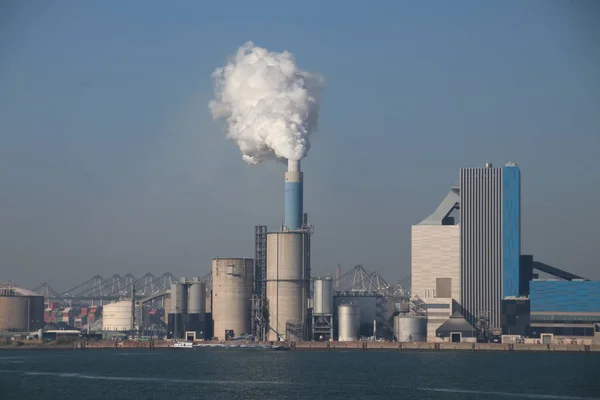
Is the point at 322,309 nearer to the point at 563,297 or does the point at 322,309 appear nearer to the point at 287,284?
the point at 287,284

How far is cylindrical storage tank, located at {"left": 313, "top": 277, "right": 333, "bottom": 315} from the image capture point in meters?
192

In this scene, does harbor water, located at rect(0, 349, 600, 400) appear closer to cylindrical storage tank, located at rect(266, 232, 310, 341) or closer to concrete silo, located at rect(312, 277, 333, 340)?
concrete silo, located at rect(312, 277, 333, 340)

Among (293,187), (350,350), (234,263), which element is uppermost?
(293,187)

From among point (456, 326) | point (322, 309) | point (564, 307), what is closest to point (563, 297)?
point (564, 307)

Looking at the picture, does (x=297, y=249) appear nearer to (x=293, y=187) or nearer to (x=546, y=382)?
(x=293, y=187)

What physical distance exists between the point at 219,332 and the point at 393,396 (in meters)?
101

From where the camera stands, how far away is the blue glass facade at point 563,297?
194m

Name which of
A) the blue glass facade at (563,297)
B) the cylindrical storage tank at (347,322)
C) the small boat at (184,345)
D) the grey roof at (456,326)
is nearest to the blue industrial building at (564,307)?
the blue glass facade at (563,297)

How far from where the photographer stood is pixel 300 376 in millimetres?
124000

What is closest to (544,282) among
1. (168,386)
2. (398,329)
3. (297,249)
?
(398,329)

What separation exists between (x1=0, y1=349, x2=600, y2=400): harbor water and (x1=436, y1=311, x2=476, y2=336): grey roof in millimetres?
16438

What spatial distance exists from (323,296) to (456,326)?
22804mm

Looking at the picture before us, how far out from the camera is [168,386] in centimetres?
11125

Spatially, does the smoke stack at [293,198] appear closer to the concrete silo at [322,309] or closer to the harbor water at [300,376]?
the concrete silo at [322,309]
